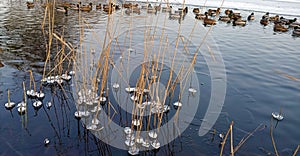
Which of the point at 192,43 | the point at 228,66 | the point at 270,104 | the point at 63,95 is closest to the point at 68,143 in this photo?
the point at 63,95

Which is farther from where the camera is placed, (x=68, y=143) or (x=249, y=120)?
(x=249, y=120)

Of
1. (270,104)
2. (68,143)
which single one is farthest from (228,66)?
(68,143)

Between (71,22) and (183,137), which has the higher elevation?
(71,22)

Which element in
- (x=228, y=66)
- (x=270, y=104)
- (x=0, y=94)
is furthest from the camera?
(x=228, y=66)

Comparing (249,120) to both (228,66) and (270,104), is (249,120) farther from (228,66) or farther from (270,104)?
(228,66)

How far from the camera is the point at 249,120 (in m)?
4.63

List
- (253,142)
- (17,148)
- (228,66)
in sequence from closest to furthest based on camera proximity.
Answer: (17,148) < (253,142) < (228,66)

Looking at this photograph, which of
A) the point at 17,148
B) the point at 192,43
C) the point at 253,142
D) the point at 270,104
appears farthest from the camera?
the point at 192,43

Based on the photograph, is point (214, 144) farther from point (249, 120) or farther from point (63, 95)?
point (63, 95)

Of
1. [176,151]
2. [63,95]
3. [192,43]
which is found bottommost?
[176,151]

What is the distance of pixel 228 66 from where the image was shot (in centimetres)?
768

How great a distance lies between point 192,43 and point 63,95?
6.63m

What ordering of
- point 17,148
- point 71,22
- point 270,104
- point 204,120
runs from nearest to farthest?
point 17,148 → point 204,120 → point 270,104 → point 71,22

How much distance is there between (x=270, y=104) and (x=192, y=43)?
5.43 metres
